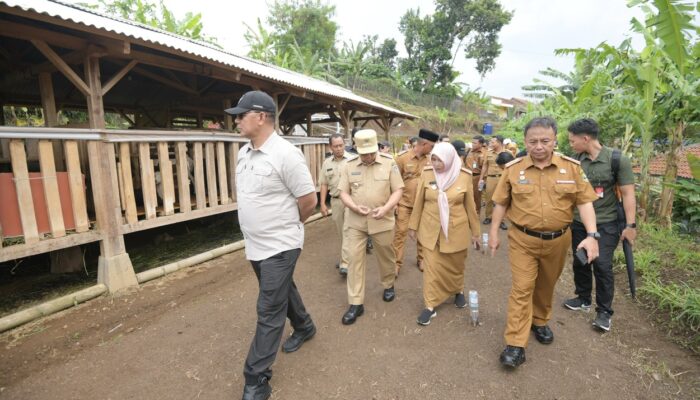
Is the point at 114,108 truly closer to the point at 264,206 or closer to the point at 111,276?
the point at 111,276

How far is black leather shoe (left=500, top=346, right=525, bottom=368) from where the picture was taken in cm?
276

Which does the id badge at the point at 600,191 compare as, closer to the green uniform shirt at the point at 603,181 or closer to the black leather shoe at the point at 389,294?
the green uniform shirt at the point at 603,181

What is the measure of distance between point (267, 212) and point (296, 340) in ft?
4.32

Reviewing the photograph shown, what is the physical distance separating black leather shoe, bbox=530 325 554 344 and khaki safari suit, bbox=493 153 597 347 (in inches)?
18.5

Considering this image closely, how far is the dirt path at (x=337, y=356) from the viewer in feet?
8.66

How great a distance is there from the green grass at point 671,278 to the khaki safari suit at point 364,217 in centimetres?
286

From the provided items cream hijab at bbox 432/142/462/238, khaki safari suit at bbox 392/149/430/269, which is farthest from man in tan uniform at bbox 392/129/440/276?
cream hijab at bbox 432/142/462/238

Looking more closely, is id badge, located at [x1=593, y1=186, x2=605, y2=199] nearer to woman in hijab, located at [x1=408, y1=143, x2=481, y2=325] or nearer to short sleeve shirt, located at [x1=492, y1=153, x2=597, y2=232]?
short sleeve shirt, located at [x1=492, y1=153, x2=597, y2=232]

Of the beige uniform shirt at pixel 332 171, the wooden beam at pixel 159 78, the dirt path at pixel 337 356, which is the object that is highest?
the wooden beam at pixel 159 78

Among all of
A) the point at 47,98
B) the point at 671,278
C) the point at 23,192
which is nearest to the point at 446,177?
the point at 671,278

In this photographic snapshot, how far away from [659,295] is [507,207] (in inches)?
97.0

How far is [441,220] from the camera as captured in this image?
3.44 metres

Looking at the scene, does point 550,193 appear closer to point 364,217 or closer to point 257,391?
point 364,217

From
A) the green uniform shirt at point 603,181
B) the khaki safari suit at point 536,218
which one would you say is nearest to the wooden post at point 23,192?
the khaki safari suit at point 536,218
